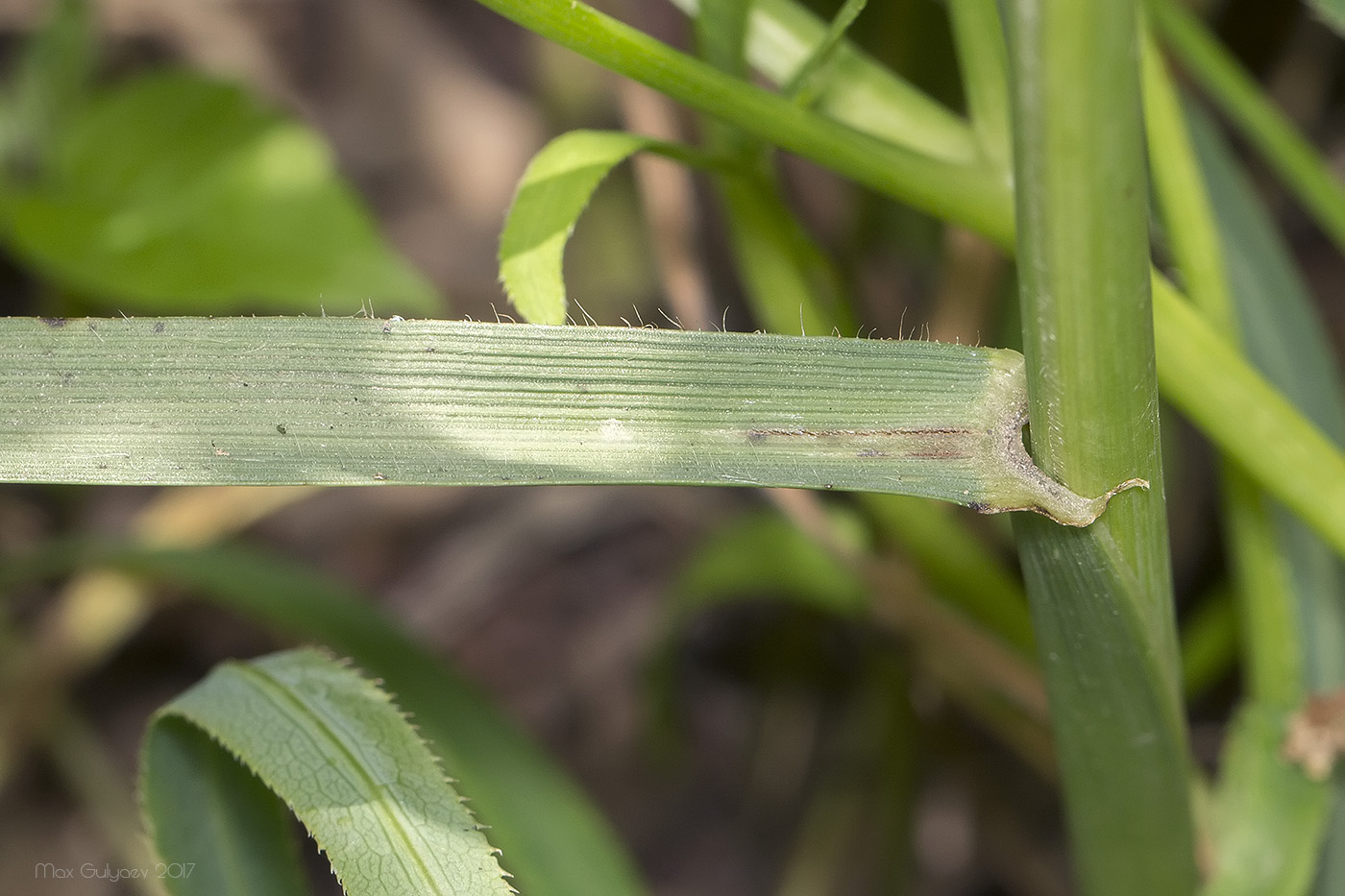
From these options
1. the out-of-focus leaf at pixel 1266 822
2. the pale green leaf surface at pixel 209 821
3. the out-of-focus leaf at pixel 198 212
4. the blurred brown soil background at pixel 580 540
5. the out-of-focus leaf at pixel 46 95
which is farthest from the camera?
the blurred brown soil background at pixel 580 540

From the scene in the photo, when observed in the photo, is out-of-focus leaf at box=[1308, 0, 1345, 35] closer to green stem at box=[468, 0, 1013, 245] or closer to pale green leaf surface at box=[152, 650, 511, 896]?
green stem at box=[468, 0, 1013, 245]

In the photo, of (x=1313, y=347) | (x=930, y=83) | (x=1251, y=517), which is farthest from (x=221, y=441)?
(x=930, y=83)

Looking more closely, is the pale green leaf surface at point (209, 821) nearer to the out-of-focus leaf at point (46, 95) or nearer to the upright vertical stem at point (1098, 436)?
the upright vertical stem at point (1098, 436)

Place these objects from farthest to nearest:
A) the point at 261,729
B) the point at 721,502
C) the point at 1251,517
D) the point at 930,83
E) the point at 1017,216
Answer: the point at 721,502, the point at 930,83, the point at 1251,517, the point at 261,729, the point at 1017,216

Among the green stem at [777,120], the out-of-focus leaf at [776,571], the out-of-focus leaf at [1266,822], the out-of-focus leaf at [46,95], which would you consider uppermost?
the out-of-focus leaf at [46,95]

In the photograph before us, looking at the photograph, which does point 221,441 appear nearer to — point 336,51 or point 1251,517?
point 1251,517

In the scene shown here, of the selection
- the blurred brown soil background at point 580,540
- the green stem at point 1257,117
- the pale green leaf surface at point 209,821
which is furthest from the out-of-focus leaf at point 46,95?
the green stem at point 1257,117

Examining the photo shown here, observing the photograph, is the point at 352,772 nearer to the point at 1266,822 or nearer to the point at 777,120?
the point at 777,120
